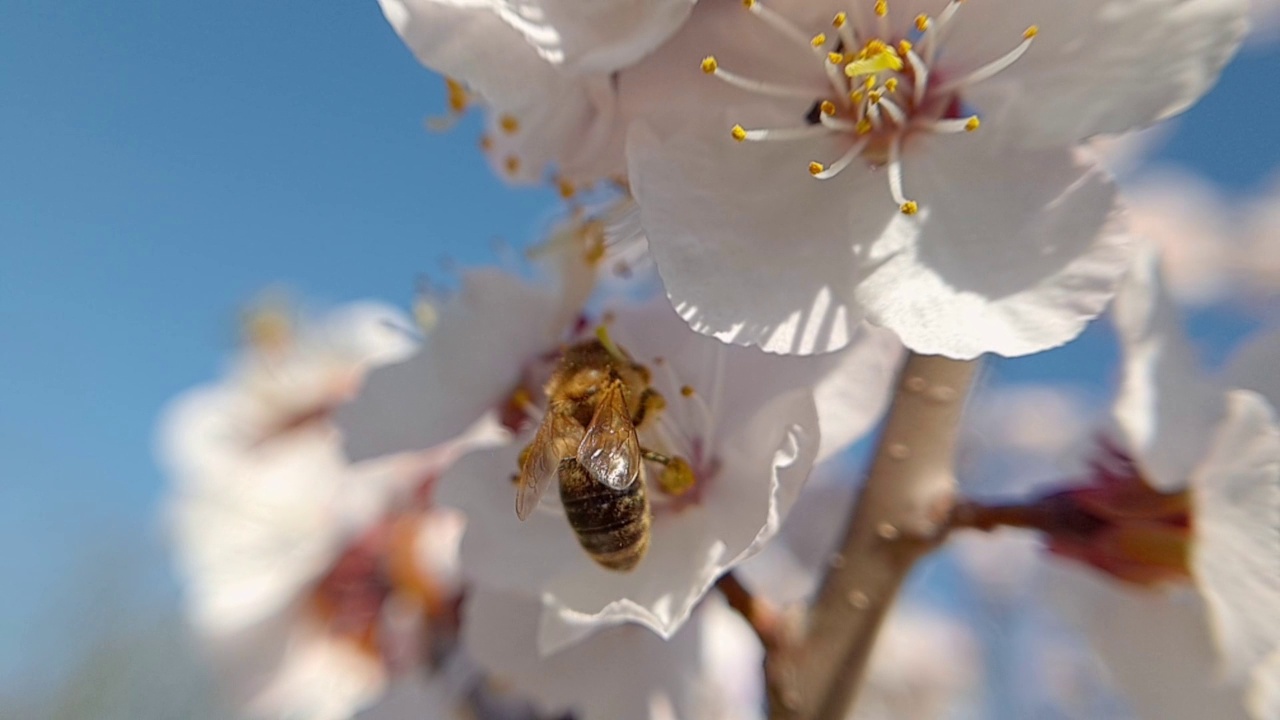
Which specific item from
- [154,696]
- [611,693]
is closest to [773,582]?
[611,693]

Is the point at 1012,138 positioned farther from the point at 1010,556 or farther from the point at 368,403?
the point at 1010,556

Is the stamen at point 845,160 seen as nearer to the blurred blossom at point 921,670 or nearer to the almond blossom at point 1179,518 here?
the almond blossom at point 1179,518

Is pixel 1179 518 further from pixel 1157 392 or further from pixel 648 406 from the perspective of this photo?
pixel 648 406

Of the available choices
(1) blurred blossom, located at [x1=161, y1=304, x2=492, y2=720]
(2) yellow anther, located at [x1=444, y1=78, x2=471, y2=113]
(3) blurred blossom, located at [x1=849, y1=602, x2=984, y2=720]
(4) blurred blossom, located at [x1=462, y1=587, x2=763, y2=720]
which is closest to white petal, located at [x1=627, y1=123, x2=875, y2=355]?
(2) yellow anther, located at [x1=444, y1=78, x2=471, y2=113]

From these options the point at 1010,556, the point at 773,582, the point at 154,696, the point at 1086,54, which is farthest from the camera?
the point at 154,696

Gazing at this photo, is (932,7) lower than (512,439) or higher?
higher

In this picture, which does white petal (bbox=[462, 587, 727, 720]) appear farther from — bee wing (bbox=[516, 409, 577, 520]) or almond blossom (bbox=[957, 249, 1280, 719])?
almond blossom (bbox=[957, 249, 1280, 719])
